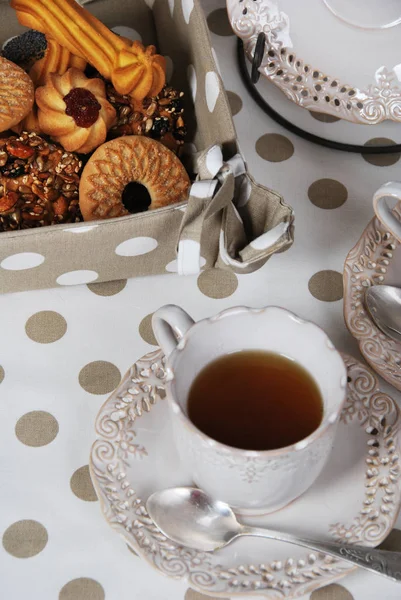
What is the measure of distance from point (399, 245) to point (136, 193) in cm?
24

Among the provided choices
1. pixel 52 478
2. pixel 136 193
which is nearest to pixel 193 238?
pixel 136 193

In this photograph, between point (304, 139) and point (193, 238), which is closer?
point (193, 238)

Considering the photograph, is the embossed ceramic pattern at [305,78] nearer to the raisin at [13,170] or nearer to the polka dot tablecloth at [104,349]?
the polka dot tablecloth at [104,349]

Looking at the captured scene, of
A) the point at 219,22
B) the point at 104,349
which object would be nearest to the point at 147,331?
the point at 104,349

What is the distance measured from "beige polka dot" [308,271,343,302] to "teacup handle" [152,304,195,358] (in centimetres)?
19

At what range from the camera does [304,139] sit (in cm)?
75

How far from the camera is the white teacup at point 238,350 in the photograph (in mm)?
442

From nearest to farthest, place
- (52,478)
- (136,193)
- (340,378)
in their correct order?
(340,378), (52,478), (136,193)

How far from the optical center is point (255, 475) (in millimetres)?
449

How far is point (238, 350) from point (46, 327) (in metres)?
0.21

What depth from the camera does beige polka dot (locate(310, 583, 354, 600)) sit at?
20.2 inches

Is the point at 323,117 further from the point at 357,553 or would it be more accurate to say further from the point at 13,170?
the point at 357,553

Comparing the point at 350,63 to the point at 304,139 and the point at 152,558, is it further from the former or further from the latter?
the point at 152,558

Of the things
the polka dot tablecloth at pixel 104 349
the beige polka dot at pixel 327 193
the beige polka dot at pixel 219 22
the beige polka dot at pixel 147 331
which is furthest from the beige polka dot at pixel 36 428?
the beige polka dot at pixel 219 22
